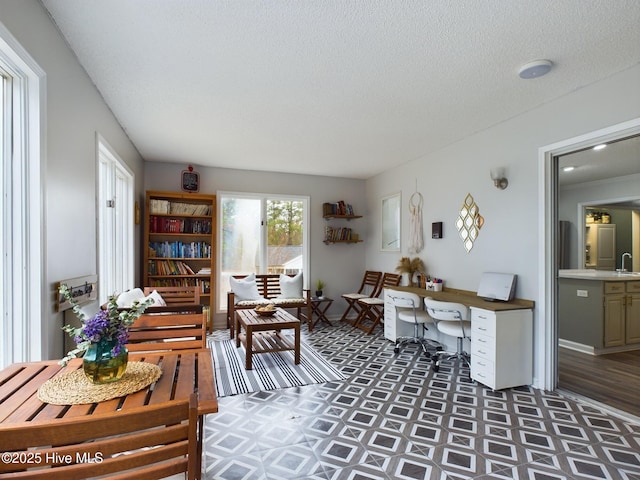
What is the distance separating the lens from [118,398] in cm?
125

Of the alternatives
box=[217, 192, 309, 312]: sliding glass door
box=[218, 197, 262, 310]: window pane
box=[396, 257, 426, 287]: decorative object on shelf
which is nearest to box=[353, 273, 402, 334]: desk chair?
box=[396, 257, 426, 287]: decorative object on shelf

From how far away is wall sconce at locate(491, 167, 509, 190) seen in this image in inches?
137

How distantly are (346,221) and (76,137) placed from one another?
459 centimetres

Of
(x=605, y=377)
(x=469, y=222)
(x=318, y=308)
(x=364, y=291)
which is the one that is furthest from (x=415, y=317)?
(x=318, y=308)

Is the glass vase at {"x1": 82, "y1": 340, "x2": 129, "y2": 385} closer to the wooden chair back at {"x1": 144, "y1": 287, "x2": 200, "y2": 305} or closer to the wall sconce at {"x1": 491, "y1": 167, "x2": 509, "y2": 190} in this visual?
the wooden chair back at {"x1": 144, "y1": 287, "x2": 200, "y2": 305}

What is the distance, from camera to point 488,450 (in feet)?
7.04

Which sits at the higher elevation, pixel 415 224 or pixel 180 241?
pixel 415 224

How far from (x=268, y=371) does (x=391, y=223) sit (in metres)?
3.19

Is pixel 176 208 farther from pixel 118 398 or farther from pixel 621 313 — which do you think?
pixel 621 313

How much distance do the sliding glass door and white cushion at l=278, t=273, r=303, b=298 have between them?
0.46m

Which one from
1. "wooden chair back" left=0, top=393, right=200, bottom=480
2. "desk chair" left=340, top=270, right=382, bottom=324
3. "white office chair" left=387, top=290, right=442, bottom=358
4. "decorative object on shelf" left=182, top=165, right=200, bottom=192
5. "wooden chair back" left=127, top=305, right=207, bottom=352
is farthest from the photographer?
"desk chair" left=340, top=270, right=382, bottom=324

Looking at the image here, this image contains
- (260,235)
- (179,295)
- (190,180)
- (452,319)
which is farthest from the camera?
(260,235)

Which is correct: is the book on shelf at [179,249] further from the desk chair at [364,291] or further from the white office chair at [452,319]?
the white office chair at [452,319]

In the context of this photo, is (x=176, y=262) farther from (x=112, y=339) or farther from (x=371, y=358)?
(x=112, y=339)
